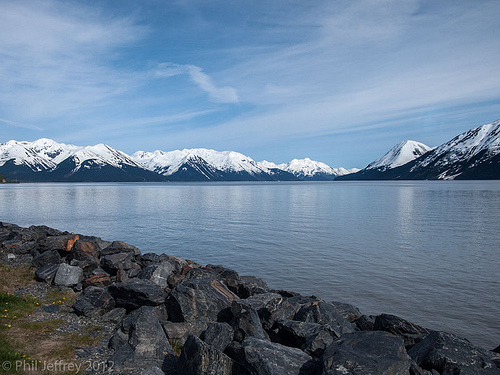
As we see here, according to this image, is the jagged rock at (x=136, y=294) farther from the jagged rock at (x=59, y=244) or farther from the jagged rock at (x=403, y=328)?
the jagged rock at (x=59, y=244)

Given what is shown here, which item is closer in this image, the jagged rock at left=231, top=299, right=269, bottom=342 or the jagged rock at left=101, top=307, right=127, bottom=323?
the jagged rock at left=231, top=299, right=269, bottom=342

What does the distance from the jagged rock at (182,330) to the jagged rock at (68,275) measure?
25.6ft

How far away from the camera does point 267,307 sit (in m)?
14.3

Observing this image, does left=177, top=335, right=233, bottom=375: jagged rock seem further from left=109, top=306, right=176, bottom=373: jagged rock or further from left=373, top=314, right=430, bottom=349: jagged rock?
left=373, top=314, right=430, bottom=349: jagged rock

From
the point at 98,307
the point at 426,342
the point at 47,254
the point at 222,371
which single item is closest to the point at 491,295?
the point at 426,342

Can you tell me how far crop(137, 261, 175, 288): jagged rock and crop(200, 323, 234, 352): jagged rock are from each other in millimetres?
6597

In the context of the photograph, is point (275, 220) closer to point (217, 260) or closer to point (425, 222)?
point (425, 222)

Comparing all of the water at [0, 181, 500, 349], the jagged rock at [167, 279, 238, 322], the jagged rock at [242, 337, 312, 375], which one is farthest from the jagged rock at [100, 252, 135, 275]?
the jagged rock at [242, 337, 312, 375]

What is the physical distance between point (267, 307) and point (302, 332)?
2.02m

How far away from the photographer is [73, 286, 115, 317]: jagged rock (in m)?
14.4

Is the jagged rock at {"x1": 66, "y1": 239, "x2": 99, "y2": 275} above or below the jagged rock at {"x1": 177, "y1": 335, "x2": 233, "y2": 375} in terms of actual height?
A: above

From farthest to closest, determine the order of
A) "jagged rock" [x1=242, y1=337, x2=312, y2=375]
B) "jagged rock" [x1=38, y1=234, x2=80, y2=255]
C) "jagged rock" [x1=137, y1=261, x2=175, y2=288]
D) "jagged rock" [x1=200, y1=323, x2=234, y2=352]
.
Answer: "jagged rock" [x1=38, y1=234, x2=80, y2=255] → "jagged rock" [x1=137, y1=261, x2=175, y2=288] → "jagged rock" [x1=200, y1=323, x2=234, y2=352] → "jagged rock" [x1=242, y1=337, x2=312, y2=375]

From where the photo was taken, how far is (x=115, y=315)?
14359 mm

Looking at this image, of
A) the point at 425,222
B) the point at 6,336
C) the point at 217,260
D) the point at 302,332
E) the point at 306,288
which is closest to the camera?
the point at 6,336
